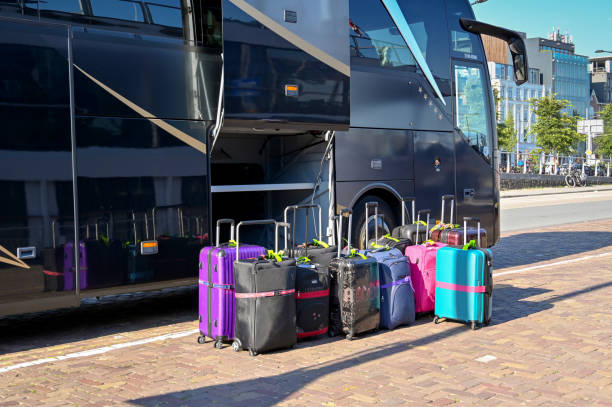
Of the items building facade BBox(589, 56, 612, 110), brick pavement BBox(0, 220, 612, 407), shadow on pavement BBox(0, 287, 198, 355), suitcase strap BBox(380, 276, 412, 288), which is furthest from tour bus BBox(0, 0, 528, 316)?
building facade BBox(589, 56, 612, 110)

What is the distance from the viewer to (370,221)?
984 centimetres

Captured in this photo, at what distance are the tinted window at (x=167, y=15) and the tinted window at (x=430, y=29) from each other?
363 cm

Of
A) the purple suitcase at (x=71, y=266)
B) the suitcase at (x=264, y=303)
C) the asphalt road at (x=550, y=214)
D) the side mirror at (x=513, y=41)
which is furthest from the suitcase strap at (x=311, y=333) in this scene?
the asphalt road at (x=550, y=214)

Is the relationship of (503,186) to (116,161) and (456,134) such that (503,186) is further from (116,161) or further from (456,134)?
(116,161)

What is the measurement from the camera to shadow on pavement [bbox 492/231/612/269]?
13461 mm

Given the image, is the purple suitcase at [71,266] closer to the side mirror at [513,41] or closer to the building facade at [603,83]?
the side mirror at [513,41]

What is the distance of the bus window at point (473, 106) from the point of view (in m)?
11.1

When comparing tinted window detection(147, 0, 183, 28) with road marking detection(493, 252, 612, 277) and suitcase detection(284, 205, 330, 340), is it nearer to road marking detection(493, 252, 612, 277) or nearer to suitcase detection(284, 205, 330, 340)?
suitcase detection(284, 205, 330, 340)

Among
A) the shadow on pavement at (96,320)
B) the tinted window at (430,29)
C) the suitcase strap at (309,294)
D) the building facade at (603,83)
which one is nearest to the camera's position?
the suitcase strap at (309,294)

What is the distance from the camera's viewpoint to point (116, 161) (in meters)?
7.24

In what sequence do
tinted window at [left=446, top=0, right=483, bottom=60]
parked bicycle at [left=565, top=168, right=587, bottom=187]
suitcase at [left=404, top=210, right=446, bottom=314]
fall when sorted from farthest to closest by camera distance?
parked bicycle at [left=565, top=168, right=587, bottom=187] < tinted window at [left=446, top=0, right=483, bottom=60] < suitcase at [left=404, top=210, right=446, bottom=314]

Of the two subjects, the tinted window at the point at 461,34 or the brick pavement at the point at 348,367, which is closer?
the brick pavement at the point at 348,367

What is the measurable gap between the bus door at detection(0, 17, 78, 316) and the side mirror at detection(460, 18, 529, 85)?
659 centimetres

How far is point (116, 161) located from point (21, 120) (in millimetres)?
1011
